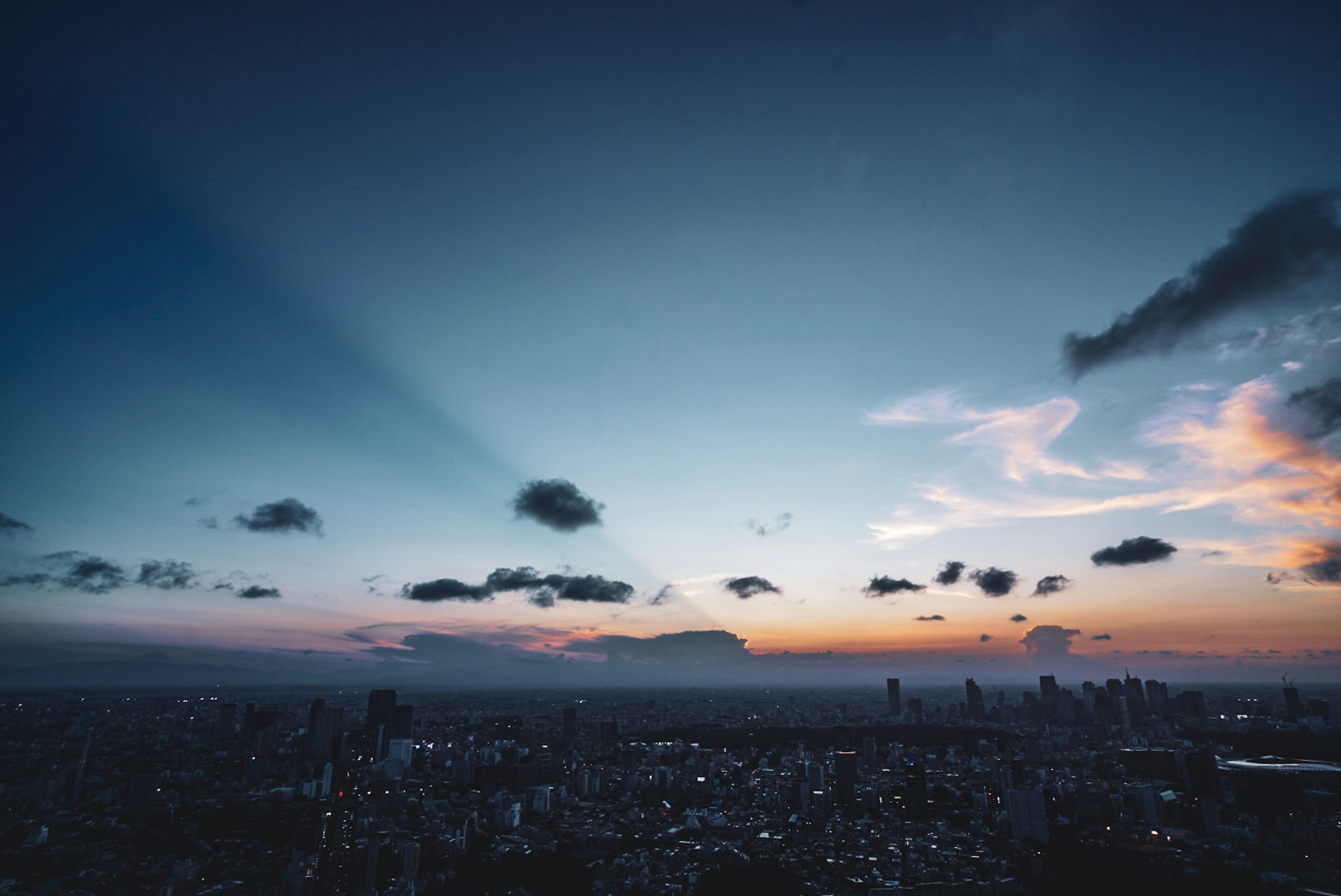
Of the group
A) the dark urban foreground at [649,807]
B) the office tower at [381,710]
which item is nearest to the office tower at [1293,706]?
the dark urban foreground at [649,807]

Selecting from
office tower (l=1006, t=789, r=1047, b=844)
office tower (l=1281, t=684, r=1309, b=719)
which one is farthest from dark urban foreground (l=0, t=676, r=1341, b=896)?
office tower (l=1281, t=684, r=1309, b=719)

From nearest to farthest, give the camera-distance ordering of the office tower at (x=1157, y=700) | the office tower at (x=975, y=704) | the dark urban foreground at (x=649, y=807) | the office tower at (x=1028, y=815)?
1. the dark urban foreground at (x=649, y=807)
2. the office tower at (x=1028, y=815)
3. the office tower at (x=1157, y=700)
4. the office tower at (x=975, y=704)

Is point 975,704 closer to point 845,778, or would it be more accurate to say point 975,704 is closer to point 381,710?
point 845,778

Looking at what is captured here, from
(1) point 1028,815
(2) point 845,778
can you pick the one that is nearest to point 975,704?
(2) point 845,778

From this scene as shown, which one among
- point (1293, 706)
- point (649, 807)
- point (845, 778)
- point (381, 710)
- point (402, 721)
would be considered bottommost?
point (649, 807)

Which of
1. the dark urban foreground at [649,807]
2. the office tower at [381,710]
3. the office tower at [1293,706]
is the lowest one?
the dark urban foreground at [649,807]

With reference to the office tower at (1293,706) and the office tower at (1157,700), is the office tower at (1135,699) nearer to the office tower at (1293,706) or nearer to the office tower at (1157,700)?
the office tower at (1157,700)

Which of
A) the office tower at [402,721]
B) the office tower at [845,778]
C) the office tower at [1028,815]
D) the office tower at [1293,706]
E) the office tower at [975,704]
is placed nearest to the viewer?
the office tower at [1028,815]
